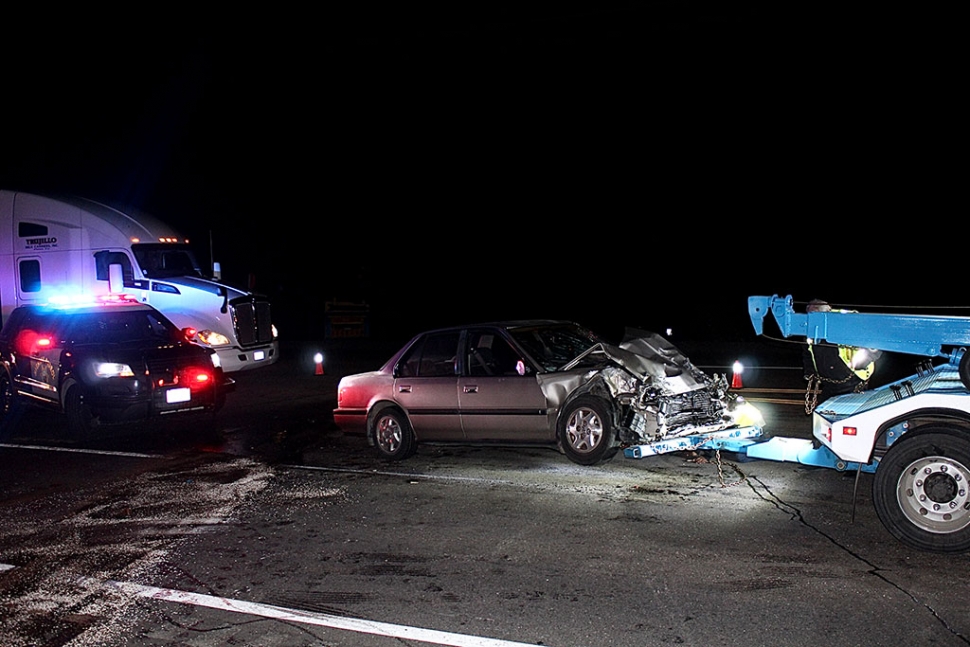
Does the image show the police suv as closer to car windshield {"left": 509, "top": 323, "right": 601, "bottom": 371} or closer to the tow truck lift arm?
car windshield {"left": 509, "top": 323, "right": 601, "bottom": 371}

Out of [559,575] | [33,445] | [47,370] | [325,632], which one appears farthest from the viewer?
[47,370]

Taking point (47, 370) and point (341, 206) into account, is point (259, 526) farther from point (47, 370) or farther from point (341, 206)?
point (341, 206)

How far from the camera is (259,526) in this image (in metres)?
6.81

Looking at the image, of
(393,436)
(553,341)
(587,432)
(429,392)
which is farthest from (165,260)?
(587,432)

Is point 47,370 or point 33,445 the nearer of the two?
point 33,445

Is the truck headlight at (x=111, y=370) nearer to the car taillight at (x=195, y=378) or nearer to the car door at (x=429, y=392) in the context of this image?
the car taillight at (x=195, y=378)

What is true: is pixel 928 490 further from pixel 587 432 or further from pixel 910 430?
pixel 587 432

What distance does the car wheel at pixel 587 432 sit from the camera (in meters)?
8.03

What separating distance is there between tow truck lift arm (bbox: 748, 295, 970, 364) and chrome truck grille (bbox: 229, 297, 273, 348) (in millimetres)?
11702

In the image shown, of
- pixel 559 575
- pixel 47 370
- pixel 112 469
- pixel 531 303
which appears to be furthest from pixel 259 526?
pixel 531 303

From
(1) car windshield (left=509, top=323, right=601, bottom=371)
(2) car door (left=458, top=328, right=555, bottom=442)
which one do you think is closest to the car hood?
(1) car windshield (left=509, top=323, right=601, bottom=371)

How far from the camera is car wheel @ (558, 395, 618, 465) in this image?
26.3ft

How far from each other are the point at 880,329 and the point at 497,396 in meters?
3.78

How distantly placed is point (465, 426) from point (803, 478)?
133 inches
